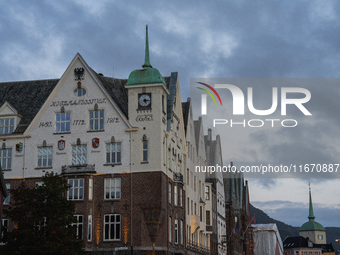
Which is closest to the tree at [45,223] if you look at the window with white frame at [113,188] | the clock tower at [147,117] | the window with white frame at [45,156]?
the window with white frame at [113,188]

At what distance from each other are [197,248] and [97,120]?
2251cm

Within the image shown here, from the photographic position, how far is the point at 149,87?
55719 mm

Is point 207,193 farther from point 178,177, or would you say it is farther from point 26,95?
point 26,95

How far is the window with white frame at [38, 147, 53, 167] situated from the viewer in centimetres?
5625

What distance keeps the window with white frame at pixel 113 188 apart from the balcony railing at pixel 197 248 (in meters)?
14.2

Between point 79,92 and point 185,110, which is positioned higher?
point 185,110

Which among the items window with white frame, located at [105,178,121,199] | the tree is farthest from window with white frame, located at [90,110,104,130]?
the tree

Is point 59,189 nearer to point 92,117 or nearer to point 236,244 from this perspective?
point 92,117

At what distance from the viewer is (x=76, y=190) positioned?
5441 cm

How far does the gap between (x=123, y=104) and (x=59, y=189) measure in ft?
49.7

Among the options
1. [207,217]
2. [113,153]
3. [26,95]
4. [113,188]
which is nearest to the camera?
[113,188]

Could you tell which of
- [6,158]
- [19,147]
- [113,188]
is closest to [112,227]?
[113,188]

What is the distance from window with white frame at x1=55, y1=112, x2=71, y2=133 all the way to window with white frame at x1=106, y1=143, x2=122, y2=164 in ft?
15.7

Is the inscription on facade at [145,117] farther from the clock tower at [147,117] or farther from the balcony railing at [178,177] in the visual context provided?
the balcony railing at [178,177]
